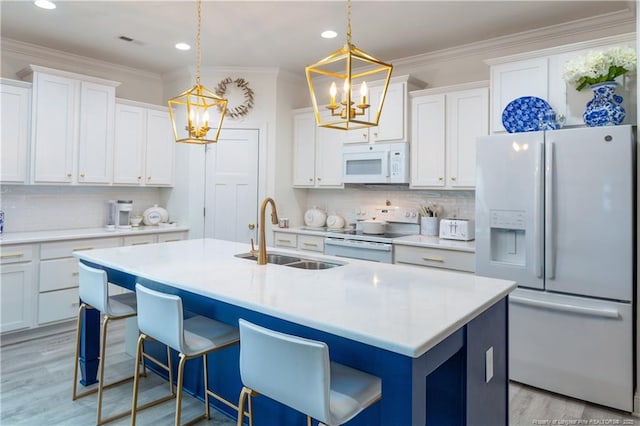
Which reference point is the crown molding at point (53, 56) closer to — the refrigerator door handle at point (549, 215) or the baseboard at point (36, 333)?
the baseboard at point (36, 333)

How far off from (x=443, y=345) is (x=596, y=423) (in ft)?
5.82

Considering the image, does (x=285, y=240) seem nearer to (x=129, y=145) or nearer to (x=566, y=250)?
(x=129, y=145)

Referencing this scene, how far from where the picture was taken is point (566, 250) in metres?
2.72

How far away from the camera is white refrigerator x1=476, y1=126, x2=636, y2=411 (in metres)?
2.55

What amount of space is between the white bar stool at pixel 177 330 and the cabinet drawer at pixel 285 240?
255 cm

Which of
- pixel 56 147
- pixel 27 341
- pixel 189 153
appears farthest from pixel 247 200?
pixel 27 341

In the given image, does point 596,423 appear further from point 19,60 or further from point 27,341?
point 19,60

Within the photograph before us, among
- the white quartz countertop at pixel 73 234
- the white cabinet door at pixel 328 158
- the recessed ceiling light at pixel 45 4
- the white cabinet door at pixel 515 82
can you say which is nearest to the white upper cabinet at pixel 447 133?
the white cabinet door at pixel 515 82

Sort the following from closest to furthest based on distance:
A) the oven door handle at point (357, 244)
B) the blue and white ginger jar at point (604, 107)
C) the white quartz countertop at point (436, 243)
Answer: the blue and white ginger jar at point (604, 107) → the white quartz countertop at point (436, 243) → the oven door handle at point (357, 244)

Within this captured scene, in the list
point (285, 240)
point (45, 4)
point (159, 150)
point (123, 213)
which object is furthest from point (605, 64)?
point (123, 213)

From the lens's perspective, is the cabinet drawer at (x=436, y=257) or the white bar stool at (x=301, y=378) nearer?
the white bar stool at (x=301, y=378)

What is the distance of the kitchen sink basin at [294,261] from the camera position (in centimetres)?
259

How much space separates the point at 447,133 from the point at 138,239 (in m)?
3.40

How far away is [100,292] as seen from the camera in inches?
93.5
